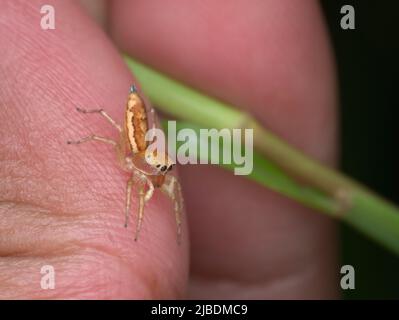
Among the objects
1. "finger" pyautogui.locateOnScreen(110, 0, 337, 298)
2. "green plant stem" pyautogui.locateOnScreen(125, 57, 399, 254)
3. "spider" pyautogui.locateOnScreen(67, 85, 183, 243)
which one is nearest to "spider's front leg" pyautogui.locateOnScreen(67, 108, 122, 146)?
"spider" pyautogui.locateOnScreen(67, 85, 183, 243)

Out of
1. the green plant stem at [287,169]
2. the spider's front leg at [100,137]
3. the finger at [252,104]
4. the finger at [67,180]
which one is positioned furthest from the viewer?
the finger at [252,104]

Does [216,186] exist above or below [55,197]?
above

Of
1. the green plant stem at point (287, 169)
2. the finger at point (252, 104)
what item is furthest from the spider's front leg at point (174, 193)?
the finger at point (252, 104)

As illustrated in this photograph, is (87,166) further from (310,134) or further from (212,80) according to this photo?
(310,134)

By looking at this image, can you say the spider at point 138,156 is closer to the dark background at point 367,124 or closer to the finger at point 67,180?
the finger at point 67,180

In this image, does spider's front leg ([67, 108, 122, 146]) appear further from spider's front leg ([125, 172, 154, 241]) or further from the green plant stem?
the green plant stem

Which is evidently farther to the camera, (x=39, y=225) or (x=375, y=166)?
(x=375, y=166)

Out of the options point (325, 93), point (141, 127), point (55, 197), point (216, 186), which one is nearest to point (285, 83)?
point (325, 93)
